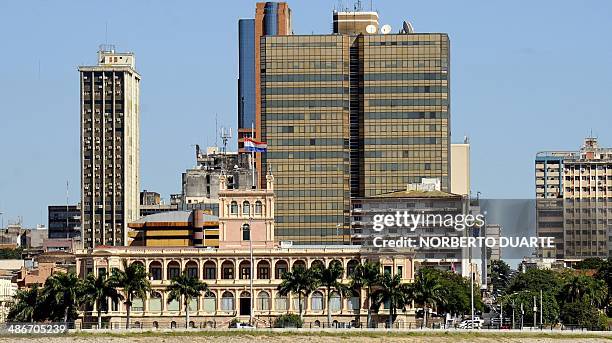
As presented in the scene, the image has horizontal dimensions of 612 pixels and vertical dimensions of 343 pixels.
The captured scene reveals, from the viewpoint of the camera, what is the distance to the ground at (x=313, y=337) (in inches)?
7505

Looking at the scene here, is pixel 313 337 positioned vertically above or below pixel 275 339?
above

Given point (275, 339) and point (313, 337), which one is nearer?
point (275, 339)

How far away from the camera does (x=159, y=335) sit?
19600cm

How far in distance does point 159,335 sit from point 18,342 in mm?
17271

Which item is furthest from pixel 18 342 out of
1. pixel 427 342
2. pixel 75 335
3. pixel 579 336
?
pixel 579 336

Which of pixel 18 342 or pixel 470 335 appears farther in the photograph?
pixel 470 335

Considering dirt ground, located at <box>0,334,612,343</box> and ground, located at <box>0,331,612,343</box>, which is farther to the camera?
ground, located at <box>0,331,612,343</box>

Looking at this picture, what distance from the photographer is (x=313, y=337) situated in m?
193

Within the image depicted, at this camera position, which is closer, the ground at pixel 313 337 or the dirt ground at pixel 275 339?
the dirt ground at pixel 275 339

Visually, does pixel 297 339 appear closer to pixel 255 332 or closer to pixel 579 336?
pixel 255 332

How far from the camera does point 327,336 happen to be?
193000 mm

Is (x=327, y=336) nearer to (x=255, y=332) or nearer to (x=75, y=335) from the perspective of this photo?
(x=255, y=332)

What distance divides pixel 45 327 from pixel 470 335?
1726 inches

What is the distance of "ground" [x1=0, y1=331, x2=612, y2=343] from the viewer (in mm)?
190625
